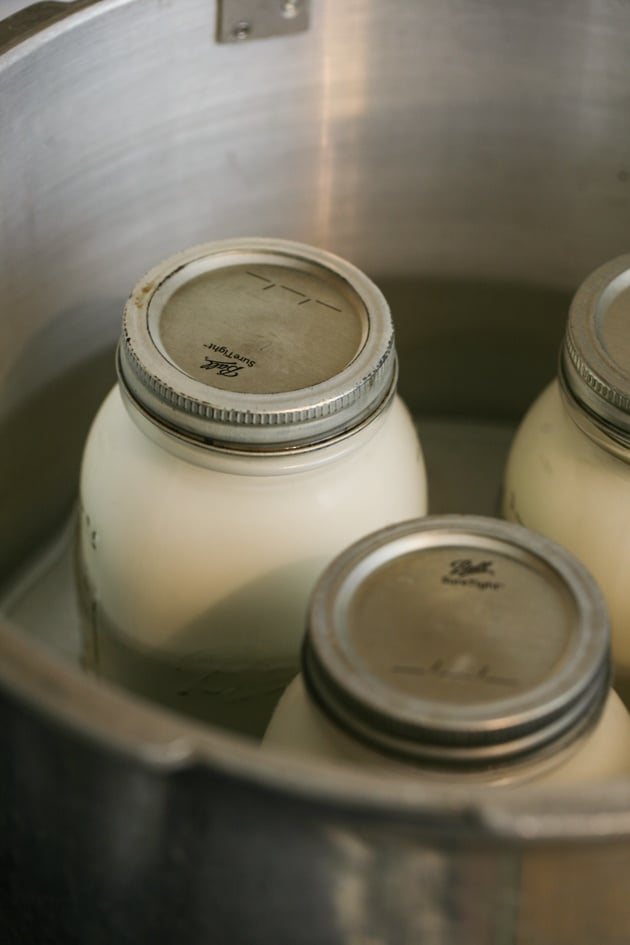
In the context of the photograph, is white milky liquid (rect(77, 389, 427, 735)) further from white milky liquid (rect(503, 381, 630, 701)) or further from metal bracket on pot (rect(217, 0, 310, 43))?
metal bracket on pot (rect(217, 0, 310, 43))

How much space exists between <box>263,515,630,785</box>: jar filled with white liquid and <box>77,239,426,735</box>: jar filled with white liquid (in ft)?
0.17

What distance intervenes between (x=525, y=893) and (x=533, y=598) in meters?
0.11

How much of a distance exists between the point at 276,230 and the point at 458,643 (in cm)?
33

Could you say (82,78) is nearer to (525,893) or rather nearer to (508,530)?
(508,530)

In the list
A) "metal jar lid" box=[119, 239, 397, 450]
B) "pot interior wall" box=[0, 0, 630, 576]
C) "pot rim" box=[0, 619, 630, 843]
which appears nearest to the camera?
"pot rim" box=[0, 619, 630, 843]

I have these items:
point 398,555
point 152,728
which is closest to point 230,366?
point 398,555

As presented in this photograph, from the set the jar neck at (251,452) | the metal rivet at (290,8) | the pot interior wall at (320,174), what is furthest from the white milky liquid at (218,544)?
the metal rivet at (290,8)

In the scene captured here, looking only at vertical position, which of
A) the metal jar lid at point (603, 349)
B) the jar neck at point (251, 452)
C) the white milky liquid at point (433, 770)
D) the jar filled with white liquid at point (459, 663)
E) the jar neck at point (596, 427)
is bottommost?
the white milky liquid at point (433, 770)

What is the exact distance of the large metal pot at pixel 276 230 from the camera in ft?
1.15

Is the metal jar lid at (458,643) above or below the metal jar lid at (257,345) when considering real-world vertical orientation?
below

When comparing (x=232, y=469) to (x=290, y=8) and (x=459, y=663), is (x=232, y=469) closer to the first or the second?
(x=459, y=663)

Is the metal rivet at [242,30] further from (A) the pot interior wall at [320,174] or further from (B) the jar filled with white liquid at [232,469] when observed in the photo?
(B) the jar filled with white liquid at [232,469]

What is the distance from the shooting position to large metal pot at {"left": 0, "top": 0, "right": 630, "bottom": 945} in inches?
13.8

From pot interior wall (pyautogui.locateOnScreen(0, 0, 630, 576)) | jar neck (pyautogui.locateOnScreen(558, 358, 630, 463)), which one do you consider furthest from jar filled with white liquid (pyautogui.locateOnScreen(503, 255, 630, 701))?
pot interior wall (pyautogui.locateOnScreen(0, 0, 630, 576))
